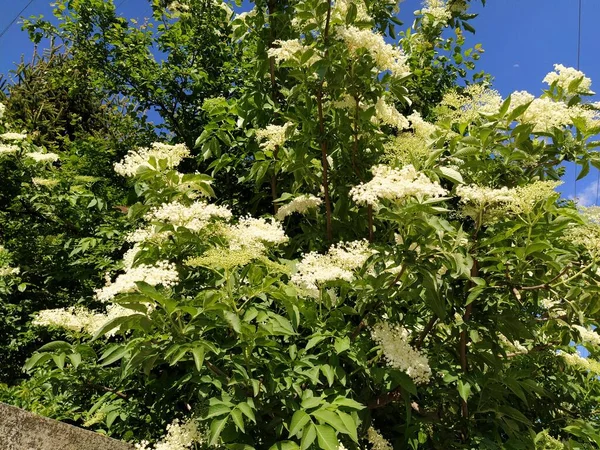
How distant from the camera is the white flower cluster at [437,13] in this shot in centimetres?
375

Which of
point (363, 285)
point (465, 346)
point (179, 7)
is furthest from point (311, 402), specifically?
point (179, 7)

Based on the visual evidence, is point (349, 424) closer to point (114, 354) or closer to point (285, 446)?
point (285, 446)

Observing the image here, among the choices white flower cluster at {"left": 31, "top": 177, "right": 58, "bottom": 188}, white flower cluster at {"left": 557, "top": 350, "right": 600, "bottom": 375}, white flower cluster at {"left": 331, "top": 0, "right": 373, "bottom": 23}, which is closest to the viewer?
white flower cluster at {"left": 331, "top": 0, "right": 373, "bottom": 23}

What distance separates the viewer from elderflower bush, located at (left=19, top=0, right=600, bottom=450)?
1.67m

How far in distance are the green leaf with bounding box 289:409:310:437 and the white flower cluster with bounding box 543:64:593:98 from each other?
177 centimetres

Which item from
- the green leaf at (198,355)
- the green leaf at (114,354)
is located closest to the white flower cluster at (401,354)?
the green leaf at (198,355)

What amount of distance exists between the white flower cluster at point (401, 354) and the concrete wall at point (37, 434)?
1025mm

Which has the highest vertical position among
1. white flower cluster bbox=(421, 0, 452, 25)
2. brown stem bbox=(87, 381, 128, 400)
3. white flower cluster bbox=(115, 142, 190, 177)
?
white flower cluster bbox=(421, 0, 452, 25)

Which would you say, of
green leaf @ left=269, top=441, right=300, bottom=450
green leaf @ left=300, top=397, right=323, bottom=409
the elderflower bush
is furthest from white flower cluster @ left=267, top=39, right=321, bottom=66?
green leaf @ left=269, top=441, right=300, bottom=450

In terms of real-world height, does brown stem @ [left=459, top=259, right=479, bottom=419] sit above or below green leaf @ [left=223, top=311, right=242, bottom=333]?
above

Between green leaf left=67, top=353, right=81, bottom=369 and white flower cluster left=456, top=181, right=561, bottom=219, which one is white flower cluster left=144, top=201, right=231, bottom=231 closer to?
green leaf left=67, top=353, right=81, bottom=369

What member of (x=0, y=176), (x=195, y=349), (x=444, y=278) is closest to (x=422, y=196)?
(x=444, y=278)

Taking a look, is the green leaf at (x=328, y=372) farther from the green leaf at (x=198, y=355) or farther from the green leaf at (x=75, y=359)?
the green leaf at (x=75, y=359)

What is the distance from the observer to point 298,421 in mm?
1539
